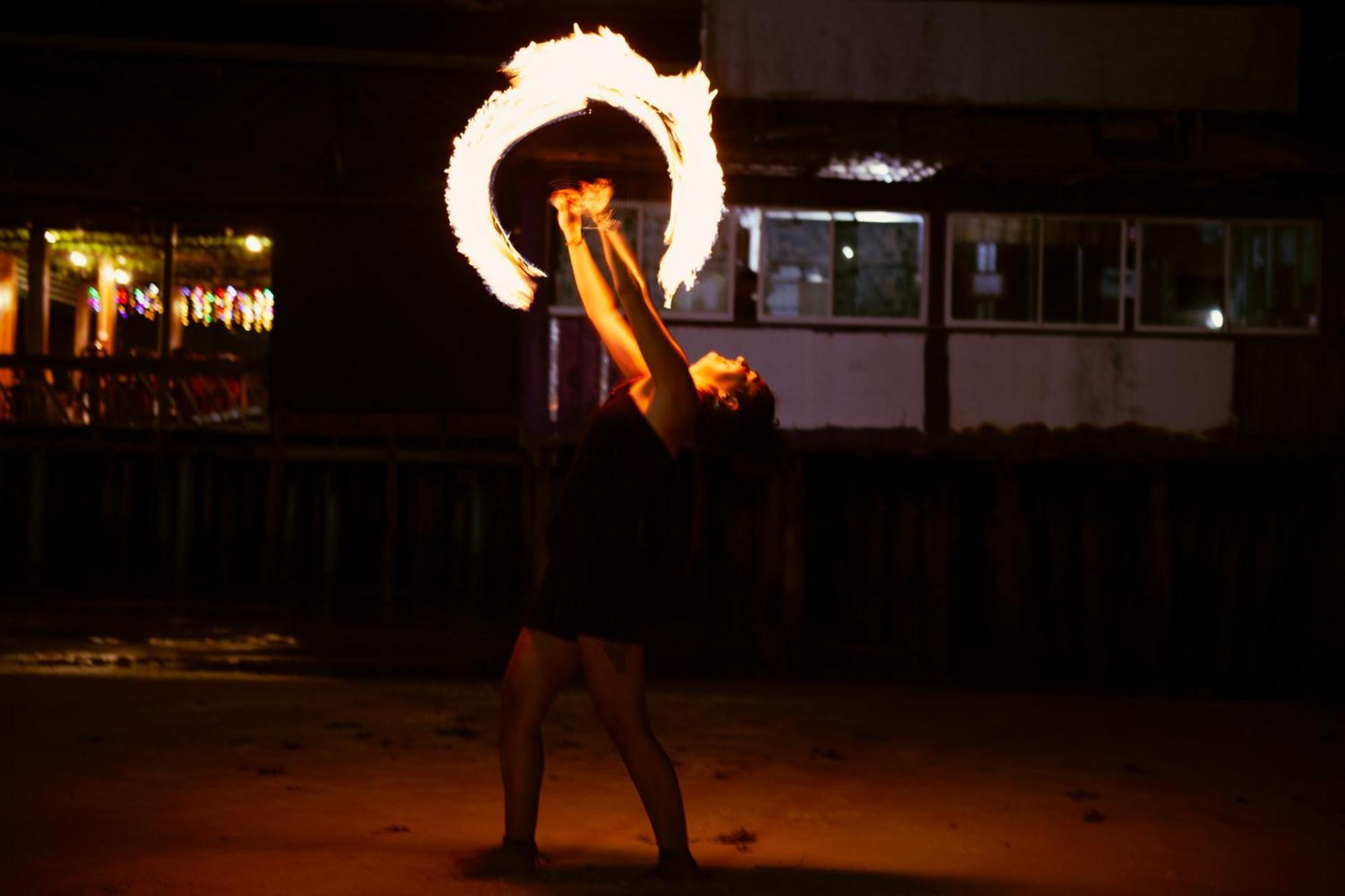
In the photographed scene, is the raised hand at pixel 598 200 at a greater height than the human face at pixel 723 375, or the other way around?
the raised hand at pixel 598 200

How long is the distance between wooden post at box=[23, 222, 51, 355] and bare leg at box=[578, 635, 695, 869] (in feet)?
53.9

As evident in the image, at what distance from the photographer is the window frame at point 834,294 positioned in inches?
626

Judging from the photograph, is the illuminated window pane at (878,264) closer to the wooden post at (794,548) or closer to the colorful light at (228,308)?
the wooden post at (794,548)

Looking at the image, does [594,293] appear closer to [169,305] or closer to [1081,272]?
[1081,272]

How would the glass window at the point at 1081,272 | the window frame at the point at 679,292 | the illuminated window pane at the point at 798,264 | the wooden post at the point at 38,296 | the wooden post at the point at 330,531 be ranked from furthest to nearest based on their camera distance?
the wooden post at the point at 38,296 < the wooden post at the point at 330,531 < the glass window at the point at 1081,272 < the illuminated window pane at the point at 798,264 < the window frame at the point at 679,292

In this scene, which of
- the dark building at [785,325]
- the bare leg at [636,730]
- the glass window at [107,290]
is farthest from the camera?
the glass window at [107,290]

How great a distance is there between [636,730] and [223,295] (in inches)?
624

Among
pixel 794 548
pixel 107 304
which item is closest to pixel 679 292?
pixel 794 548

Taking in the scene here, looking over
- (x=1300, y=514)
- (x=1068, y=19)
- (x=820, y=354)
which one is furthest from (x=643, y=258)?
(x=1300, y=514)

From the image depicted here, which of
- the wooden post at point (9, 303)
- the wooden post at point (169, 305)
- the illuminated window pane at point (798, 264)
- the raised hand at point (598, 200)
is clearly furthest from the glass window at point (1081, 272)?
the wooden post at point (9, 303)

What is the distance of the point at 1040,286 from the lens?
16312 mm

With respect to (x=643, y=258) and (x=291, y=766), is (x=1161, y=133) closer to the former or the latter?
(x=643, y=258)

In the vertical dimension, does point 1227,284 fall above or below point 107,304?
above

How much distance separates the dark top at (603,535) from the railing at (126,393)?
15.0 metres
